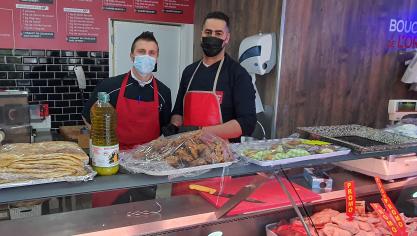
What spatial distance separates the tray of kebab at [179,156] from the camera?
4.33 feet

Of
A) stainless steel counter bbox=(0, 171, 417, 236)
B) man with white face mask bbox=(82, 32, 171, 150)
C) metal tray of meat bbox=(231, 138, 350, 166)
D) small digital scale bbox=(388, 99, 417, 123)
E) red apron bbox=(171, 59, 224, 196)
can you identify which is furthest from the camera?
small digital scale bbox=(388, 99, 417, 123)

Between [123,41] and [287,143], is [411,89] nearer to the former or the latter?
[287,143]

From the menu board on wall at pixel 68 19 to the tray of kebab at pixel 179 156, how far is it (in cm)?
331

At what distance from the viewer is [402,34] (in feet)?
13.0

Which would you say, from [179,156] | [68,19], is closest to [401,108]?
[179,156]

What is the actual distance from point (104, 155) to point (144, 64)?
105 cm

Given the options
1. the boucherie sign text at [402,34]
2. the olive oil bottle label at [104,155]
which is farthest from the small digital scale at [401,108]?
the olive oil bottle label at [104,155]

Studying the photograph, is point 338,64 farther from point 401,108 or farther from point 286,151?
point 286,151

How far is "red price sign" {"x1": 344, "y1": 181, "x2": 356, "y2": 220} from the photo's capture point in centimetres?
177

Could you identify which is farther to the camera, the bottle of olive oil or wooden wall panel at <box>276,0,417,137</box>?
wooden wall panel at <box>276,0,417,137</box>

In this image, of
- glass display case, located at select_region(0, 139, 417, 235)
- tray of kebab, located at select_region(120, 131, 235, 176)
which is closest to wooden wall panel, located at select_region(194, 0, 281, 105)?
glass display case, located at select_region(0, 139, 417, 235)

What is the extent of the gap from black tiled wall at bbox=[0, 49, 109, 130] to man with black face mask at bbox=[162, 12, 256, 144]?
235cm

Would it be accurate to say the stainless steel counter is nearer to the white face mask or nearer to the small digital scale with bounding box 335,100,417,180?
the small digital scale with bounding box 335,100,417,180

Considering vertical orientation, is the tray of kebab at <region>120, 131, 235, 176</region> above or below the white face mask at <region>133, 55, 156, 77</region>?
below
